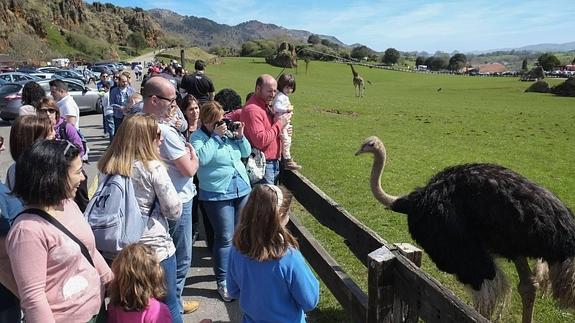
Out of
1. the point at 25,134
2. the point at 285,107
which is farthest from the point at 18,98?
the point at 25,134

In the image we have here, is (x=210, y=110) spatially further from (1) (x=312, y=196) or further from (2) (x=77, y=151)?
(2) (x=77, y=151)

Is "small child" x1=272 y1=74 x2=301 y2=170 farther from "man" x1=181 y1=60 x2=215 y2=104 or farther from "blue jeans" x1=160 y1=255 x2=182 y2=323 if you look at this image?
"blue jeans" x1=160 y1=255 x2=182 y2=323

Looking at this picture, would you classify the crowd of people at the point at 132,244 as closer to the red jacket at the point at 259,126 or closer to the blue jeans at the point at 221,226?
the blue jeans at the point at 221,226

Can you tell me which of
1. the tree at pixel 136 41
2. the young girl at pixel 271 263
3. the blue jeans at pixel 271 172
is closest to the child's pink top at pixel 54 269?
the young girl at pixel 271 263

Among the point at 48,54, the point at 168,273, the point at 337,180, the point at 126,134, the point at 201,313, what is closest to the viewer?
the point at 126,134

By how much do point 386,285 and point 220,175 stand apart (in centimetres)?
217

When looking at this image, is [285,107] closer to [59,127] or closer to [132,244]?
[59,127]

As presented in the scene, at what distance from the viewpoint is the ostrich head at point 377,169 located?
5.50 m

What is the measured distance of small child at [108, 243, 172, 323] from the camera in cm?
299

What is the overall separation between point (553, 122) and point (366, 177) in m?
15.0

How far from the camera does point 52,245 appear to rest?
2.48m

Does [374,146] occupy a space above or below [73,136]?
below

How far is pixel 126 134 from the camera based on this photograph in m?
3.46

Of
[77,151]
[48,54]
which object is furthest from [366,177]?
[48,54]
